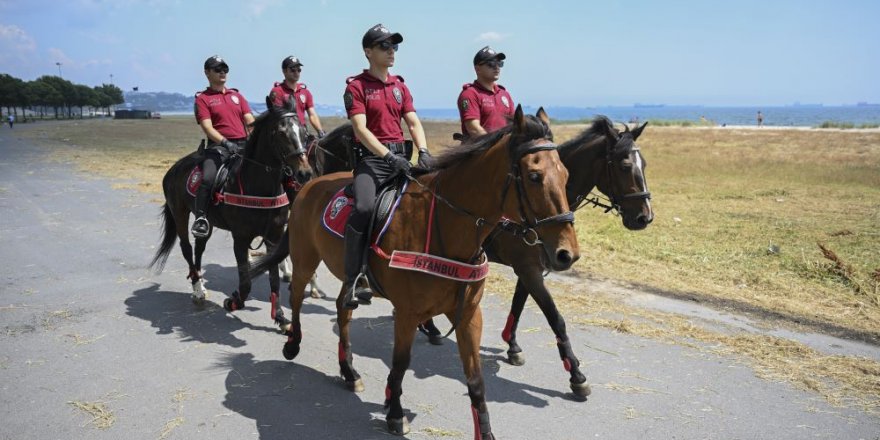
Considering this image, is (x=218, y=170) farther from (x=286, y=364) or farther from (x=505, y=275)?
(x=505, y=275)

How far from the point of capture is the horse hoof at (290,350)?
600cm

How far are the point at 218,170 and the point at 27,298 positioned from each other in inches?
125

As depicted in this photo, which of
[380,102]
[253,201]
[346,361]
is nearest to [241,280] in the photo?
[253,201]

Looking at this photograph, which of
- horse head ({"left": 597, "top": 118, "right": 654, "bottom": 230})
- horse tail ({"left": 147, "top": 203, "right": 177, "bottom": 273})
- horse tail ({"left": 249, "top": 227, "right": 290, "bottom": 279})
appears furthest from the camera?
horse tail ({"left": 147, "top": 203, "right": 177, "bottom": 273})

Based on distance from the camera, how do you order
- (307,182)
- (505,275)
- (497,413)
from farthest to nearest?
(505,275) < (307,182) < (497,413)

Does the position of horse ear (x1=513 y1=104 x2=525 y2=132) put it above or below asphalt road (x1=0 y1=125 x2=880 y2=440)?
above

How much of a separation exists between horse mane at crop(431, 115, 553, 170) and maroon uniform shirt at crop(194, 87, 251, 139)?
5.03 metres

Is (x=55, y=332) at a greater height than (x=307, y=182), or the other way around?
(x=307, y=182)

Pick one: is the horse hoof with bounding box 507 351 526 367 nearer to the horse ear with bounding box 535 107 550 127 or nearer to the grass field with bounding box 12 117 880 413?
the grass field with bounding box 12 117 880 413

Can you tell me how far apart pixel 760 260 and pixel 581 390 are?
611 centimetres

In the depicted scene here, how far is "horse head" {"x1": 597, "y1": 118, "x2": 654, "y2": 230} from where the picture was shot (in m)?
5.96

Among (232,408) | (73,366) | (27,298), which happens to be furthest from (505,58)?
(27,298)

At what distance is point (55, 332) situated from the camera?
6.70 meters

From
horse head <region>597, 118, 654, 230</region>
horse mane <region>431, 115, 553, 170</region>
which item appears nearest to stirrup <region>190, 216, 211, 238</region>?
horse mane <region>431, 115, 553, 170</region>
